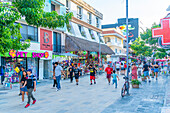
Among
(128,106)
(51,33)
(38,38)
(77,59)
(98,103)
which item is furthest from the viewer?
(77,59)

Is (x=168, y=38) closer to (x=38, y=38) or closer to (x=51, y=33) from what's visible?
(x=38, y=38)

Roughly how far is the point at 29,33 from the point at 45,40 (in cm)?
229

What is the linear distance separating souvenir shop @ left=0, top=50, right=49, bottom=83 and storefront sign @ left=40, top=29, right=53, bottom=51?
137 cm

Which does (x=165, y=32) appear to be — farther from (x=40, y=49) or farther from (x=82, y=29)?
(x=82, y=29)

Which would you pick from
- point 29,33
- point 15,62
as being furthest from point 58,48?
point 15,62

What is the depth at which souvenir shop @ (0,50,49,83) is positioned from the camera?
14188 mm

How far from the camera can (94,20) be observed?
105 feet

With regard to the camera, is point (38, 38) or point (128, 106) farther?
point (38, 38)

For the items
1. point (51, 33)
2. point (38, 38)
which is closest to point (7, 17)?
point (38, 38)

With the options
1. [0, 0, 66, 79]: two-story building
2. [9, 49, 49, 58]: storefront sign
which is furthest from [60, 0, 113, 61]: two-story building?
[9, 49, 49, 58]: storefront sign

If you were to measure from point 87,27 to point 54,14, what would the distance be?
66.7ft

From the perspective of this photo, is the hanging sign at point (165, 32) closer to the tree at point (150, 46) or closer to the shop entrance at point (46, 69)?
the shop entrance at point (46, 69)

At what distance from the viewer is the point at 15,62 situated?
15.6 metres

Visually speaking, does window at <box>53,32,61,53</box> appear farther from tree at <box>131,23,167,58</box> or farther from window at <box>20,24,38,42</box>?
tree at <box>131,23,167,58</box>
